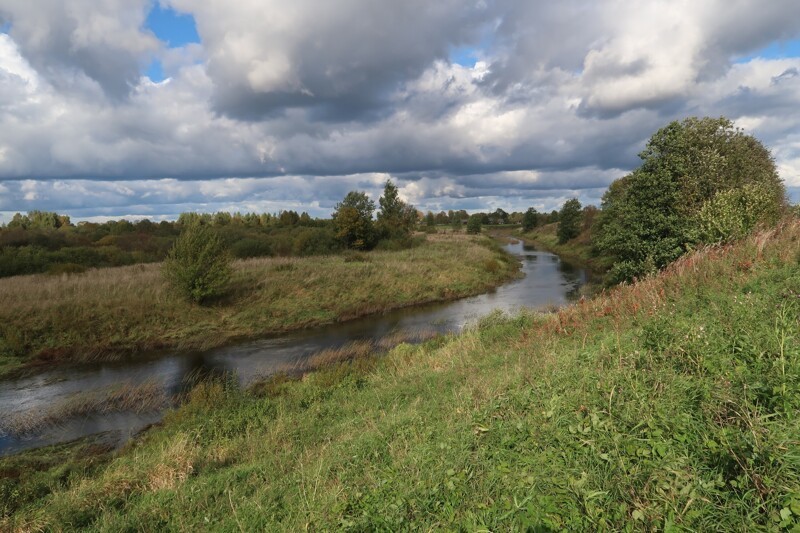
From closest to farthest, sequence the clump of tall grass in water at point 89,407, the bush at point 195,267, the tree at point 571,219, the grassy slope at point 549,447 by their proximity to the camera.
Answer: the grassy slope at point 549,447, the clump of tall grass in water at point 89,407, the bush at point 195,267, the tree at point 571,219

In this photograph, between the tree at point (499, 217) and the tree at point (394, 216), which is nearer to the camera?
the tree at point (394, 216)

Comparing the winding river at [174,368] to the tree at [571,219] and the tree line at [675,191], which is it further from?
the tree at [571,219]

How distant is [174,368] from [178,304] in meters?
7.59

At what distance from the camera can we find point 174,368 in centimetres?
1808

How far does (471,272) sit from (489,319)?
21.5 metres

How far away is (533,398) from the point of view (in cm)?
561

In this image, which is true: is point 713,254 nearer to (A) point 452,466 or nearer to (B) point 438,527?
(A) point 452,466

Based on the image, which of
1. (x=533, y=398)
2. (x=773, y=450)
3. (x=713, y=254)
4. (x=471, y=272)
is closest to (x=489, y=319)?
(x=713, y=254)

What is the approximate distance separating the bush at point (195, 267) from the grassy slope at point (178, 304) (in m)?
0.86

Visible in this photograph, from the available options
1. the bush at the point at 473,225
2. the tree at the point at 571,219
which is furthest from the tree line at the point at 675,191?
the bush at the point at 473,225

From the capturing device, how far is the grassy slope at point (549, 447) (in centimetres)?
324

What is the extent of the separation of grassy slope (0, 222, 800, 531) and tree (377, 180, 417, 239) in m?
48.7

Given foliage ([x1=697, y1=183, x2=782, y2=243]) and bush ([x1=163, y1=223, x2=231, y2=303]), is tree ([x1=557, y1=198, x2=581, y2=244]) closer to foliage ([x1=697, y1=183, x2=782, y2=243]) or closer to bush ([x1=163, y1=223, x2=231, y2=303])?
foliage ([x1=697, y1=183, x2=782, y2=243])

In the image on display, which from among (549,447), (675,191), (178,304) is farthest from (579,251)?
(549,447)
